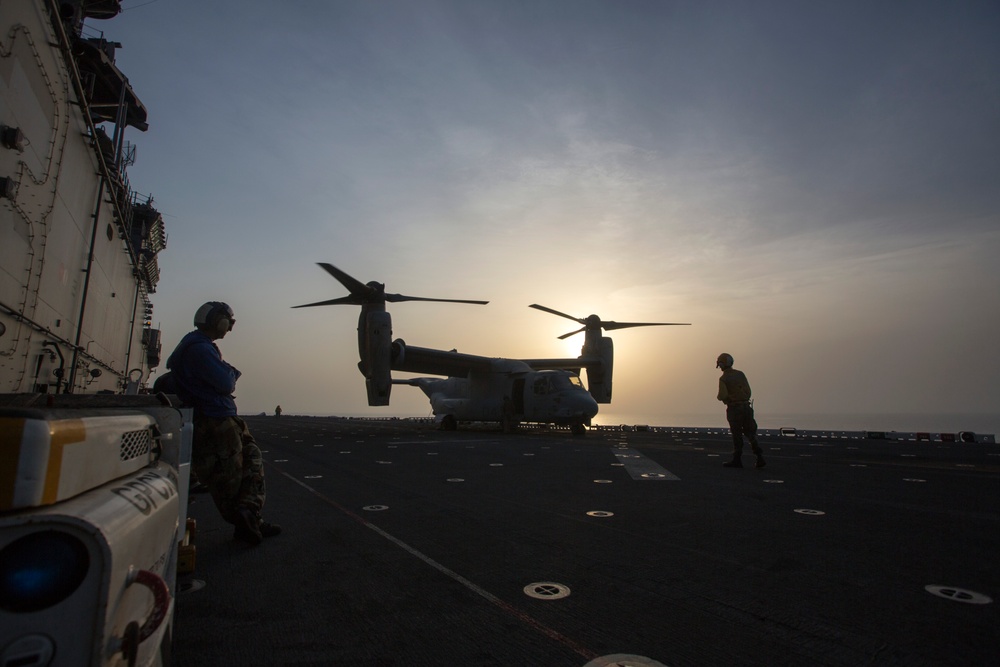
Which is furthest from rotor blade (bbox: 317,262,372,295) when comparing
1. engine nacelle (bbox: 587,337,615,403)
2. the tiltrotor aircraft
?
engine nacelle (bbox: 587,337,615,403)

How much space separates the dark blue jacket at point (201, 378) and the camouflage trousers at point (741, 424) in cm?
789

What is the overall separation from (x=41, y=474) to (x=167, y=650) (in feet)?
3.71

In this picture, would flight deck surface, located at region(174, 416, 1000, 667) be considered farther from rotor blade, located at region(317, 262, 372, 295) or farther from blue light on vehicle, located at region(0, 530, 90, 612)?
rotor blade, located at region(317, 262, 372, 295)

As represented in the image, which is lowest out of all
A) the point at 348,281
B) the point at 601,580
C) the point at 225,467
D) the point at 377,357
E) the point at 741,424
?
the point at 601,580

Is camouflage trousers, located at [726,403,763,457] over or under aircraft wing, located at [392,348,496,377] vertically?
under

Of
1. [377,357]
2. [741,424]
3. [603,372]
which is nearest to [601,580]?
[741,424]

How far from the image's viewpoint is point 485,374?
21.7 metres

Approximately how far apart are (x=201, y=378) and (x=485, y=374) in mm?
18071

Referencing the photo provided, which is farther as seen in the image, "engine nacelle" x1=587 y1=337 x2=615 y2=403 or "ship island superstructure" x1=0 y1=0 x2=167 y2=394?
"engine nacelle" x1=587 y1=337 x2=615 y2=403

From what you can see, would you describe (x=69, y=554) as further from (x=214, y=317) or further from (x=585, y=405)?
(x=585, y=405)

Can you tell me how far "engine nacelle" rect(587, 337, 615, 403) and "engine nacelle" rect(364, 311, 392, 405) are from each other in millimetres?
10250

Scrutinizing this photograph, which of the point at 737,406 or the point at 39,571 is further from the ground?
the point at 737,406

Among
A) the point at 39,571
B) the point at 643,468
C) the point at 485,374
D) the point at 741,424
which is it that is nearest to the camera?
the point at 39,571

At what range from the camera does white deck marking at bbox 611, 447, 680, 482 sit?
7146 mm
